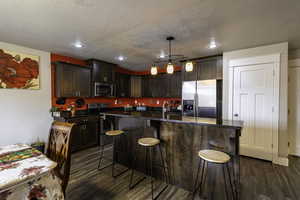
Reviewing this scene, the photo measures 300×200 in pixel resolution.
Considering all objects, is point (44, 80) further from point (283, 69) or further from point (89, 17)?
point (283, 69)

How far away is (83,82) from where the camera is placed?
13.1 ft

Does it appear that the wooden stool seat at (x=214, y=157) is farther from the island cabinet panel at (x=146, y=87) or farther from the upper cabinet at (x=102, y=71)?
the island cabinet panel at (x=146, y=87)

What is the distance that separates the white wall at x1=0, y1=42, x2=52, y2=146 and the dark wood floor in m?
1.39

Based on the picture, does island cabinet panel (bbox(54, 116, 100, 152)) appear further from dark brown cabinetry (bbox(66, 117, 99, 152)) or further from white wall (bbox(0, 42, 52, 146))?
white wall (bbox(0, 42, 52, 146))

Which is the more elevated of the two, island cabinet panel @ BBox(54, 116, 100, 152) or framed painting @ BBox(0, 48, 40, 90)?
framed painting @ BBox(0, 48, 40, 90)

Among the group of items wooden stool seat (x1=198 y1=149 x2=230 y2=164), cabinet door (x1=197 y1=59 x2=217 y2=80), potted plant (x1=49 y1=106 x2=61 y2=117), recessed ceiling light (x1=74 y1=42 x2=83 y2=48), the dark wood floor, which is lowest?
the dark wood floor

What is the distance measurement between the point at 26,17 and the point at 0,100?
1.98m

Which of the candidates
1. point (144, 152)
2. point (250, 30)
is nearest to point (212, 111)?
point (250, 30)

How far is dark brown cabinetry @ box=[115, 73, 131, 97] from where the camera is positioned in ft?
16.6

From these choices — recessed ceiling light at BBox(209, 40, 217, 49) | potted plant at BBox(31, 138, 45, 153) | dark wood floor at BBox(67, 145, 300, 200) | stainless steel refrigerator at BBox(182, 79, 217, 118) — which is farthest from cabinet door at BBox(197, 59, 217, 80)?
potted plant at BBox(31, 138, 45, 153)

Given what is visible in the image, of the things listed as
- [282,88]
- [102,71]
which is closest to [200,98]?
[282,88]

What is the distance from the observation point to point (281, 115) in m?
2.94

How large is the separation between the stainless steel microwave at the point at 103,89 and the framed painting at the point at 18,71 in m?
Answer: 1.41

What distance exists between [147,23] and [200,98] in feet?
8.17
